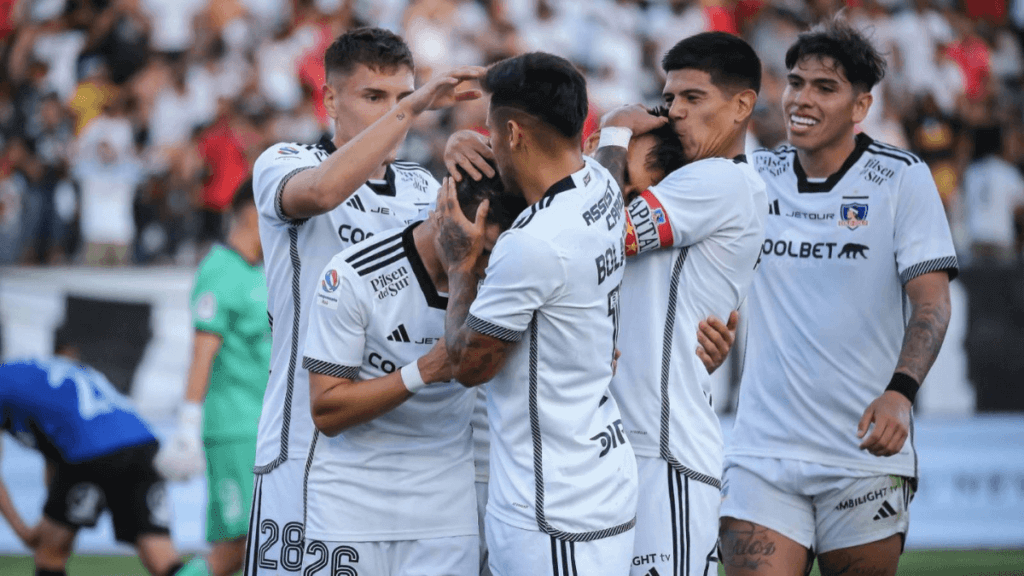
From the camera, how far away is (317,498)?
3.46 m

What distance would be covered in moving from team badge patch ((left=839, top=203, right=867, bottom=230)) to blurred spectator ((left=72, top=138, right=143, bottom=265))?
301 inches

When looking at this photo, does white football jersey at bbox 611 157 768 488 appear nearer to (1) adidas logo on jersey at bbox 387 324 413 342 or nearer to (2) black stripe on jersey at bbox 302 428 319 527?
(1) adidas logo on jersey at bbox 387 324 413 342

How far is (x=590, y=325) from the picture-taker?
3.13 metres

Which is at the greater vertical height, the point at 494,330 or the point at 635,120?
the point at 635,120

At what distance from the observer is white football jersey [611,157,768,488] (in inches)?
145

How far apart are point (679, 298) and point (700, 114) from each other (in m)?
0.66

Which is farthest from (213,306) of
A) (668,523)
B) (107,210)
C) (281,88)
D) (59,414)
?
(281,88)

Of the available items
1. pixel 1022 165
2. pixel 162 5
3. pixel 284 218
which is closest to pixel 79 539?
pixel 284 218

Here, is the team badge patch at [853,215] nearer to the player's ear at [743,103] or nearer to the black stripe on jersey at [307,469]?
the player's ear at [743,103]

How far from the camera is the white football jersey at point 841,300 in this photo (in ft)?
14.8

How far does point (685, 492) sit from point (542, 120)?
1316 mm

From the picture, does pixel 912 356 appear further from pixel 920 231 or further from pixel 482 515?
pixel 482 515

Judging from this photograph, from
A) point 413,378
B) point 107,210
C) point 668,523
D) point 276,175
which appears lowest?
point 668,523

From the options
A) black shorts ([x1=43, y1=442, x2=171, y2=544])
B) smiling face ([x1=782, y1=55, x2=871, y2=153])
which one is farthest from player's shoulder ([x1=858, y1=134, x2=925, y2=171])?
black shorts ([x1=43, y1=442, x2=171, y2=544])
